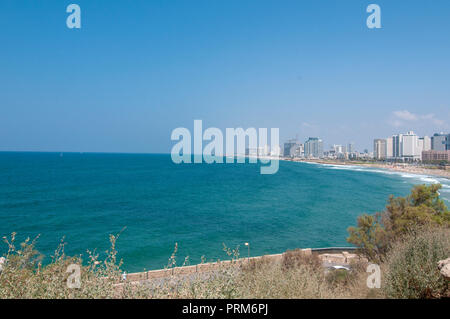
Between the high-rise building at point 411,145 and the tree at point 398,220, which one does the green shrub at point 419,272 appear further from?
the high-rise building at point 411,145

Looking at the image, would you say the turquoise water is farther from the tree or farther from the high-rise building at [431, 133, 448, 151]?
the high-rise building at [431, 133, 448, 151]

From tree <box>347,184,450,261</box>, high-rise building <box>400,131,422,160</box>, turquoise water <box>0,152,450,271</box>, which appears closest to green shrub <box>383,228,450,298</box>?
tree <box>347,184,450,261</box>

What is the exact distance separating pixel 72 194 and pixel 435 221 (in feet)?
160

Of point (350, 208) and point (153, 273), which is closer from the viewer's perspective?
point (153, 273)

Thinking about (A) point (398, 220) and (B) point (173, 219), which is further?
(B) point (173, 219)

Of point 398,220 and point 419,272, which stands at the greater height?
point 419,272

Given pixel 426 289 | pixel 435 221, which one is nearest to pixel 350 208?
pixel 435 221

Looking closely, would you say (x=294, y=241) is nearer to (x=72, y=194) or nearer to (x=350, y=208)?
(x=350, y=208)

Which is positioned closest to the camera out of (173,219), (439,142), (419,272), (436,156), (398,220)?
(419,272)

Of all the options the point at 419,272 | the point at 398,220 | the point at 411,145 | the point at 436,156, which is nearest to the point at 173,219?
the point at 398,220

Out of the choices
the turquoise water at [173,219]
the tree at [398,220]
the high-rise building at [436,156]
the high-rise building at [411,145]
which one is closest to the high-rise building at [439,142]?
the high-rise building at [411,145]

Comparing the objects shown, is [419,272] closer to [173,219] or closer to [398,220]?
[398,220]

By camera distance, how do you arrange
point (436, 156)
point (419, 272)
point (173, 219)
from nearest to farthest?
point (419, 272) < point (173, 219) < point (436, 156)
